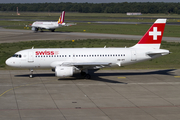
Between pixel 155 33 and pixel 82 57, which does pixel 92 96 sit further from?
pixel 155 33

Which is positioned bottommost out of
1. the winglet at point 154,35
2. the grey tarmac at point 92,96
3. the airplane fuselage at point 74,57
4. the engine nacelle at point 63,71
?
the grey tarmac at point 92,96

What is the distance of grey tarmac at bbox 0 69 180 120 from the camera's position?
22.1 m

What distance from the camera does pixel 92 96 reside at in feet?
89.2

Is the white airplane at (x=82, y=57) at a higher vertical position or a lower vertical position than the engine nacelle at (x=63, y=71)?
higher

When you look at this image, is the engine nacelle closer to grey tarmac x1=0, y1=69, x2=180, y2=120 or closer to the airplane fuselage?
grey tarmac x1=0, y1=69, x2=180, y2=120

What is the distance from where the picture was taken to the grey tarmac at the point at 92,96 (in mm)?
22109

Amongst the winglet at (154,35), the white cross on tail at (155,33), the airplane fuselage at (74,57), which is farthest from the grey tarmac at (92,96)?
the white cross on tail at (155,33)

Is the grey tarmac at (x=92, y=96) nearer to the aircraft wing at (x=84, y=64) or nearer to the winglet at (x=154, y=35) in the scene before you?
the aircraft wing at (x=84, y=64)

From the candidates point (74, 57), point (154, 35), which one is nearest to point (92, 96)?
point (74, 57)

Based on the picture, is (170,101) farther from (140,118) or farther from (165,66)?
(165,66)

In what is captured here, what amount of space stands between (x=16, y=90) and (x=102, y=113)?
37.0ft

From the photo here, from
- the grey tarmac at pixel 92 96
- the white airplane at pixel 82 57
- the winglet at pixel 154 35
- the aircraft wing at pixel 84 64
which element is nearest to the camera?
the grey tarmac at pixel 92 96

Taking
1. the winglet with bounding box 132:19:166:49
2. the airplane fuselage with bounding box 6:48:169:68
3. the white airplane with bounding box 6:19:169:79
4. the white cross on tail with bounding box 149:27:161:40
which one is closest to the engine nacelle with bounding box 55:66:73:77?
the white airplane with bounding box 6:19:169:79

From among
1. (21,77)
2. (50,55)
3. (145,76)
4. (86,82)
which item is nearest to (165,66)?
(145,76)
